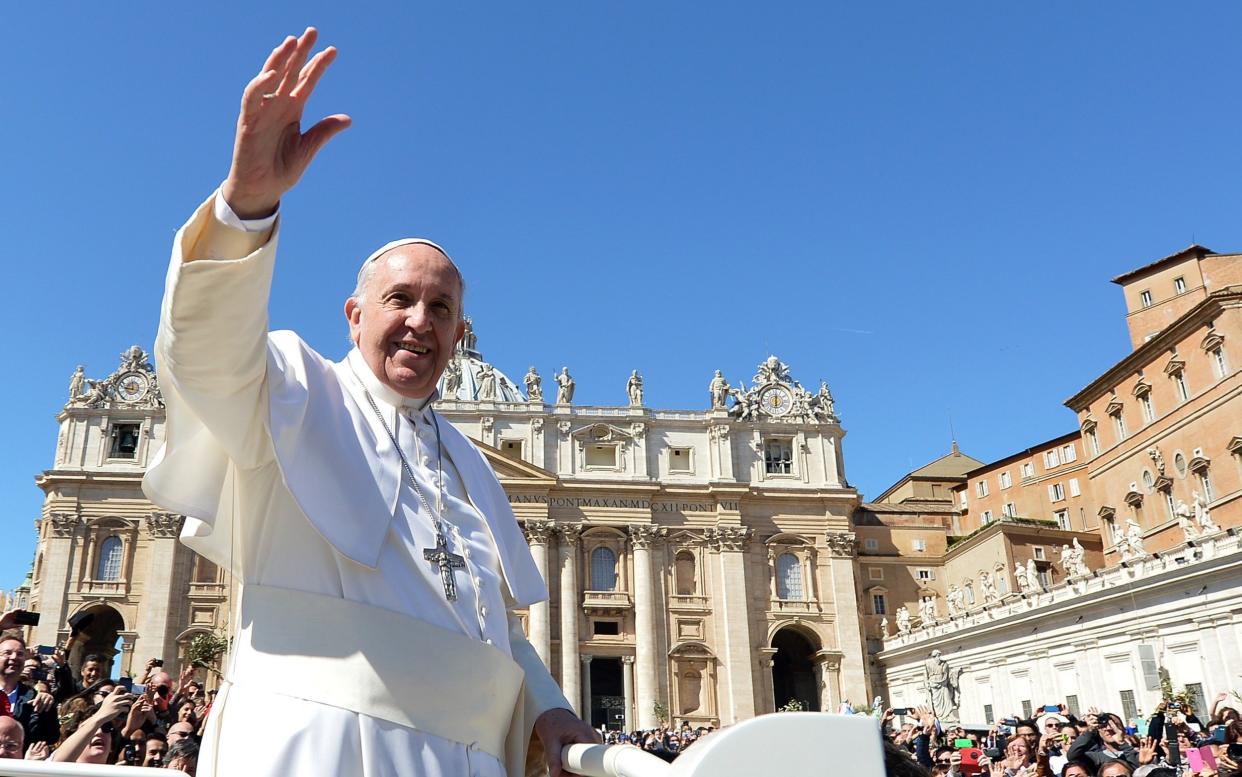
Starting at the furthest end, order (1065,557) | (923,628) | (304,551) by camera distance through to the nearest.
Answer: (923,628) < (1065,557) < (304,551)

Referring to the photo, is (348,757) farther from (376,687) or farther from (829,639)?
(829,639)

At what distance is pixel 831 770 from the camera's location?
1.01 m

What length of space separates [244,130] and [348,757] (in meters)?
1.12

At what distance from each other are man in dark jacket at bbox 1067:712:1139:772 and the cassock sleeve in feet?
20.6

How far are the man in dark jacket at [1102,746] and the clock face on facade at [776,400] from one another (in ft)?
107

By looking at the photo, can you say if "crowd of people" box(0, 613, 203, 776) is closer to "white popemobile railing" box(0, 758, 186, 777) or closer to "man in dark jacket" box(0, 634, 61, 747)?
"man in dark jacket" box(0, 634, 61, 747)

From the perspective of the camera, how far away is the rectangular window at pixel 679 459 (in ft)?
142

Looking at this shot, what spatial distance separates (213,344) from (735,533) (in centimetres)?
4075

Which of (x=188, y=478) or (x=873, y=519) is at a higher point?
(x=873, y=519)

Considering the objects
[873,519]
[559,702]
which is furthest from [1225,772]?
[873,519]

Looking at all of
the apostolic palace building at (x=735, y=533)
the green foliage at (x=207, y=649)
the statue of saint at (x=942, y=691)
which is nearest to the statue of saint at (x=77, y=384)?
the apostolic palace building at (x=735, y=533)

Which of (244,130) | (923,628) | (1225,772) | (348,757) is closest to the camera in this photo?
(244,130)

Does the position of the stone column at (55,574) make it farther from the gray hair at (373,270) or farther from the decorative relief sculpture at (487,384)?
the gray hair at (373,270)

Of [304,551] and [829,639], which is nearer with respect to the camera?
[304,551]
